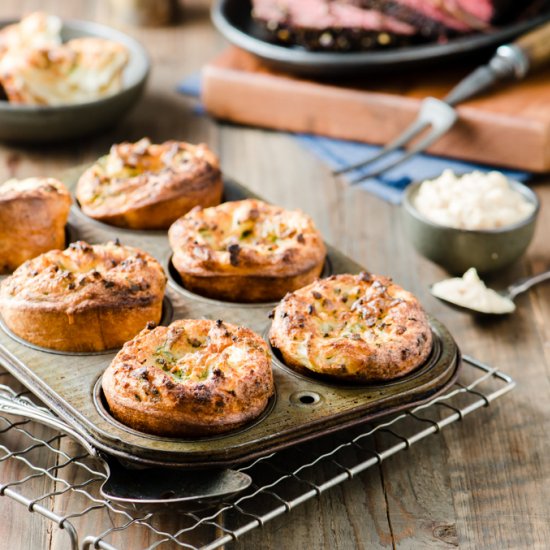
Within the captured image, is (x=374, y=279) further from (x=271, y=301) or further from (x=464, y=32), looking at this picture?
(x=464, y=32)

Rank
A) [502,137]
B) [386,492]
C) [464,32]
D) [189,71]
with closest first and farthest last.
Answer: [386,492], [502,137], [464,32], [189,71]

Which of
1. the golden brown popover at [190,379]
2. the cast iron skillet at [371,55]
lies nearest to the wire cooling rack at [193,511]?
the golden brown popover at [190,379]

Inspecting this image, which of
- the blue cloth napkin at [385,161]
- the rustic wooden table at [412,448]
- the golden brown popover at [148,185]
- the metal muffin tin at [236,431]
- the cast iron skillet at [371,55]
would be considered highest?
the cast iron skillet at [371,55]

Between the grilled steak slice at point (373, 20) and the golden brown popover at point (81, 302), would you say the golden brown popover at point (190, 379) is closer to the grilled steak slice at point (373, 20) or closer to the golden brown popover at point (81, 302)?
the golden brown popover at point (81, 302)

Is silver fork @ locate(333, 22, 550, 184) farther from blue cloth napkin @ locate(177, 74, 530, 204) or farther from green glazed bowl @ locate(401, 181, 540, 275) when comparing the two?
green glazed bowl @ locate(401, 181, 540, 275)

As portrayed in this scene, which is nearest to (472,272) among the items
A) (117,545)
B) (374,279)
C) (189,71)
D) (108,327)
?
(374,279)

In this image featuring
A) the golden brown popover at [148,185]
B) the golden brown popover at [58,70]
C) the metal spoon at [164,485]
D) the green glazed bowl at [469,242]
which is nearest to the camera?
the metal spoon at [164,485]

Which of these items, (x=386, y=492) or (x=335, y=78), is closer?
(x=386, y=492)

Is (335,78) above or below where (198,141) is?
above
